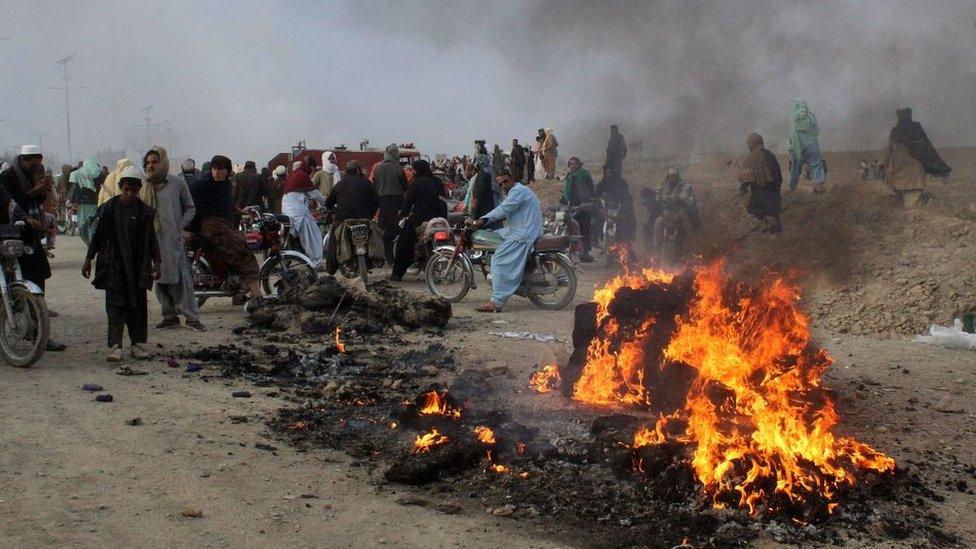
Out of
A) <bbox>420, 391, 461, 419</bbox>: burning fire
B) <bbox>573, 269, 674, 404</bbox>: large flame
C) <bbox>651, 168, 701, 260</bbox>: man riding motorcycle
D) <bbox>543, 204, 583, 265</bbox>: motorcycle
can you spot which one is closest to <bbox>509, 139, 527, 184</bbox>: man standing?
<bbox>543, 204, 583, 265</bbox>: motorcycle

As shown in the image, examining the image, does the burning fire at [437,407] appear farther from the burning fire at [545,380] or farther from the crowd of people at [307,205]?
the crowd of people at [307,205]

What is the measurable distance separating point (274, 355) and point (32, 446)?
125 inches

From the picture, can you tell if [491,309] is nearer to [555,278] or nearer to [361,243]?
[555,278]

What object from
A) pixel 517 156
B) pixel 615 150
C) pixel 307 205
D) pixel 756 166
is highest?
pixel 517 156

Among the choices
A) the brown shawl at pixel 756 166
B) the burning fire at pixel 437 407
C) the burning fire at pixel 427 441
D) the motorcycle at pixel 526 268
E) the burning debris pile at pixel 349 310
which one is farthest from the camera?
the brown shawl at pixel 756 166

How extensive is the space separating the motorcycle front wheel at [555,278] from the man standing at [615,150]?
22.1ft

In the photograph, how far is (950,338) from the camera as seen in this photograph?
9430 mm

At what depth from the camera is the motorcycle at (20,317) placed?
25.1ft

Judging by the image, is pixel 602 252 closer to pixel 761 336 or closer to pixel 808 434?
pixel 761 336

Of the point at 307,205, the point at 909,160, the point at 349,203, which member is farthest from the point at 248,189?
the point at 909,160

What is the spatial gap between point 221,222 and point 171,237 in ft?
3.36

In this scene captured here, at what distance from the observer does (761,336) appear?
654cm

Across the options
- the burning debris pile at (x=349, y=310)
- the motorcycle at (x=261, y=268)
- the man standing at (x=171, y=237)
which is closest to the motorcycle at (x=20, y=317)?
the man standing at (x=171, y=237)

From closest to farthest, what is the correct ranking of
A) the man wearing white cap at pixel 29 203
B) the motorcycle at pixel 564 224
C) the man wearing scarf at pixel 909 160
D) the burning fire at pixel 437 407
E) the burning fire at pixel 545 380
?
the burning fire at pixel 437 407 → the burning fire at pixel 545 380 → the man wearing white cap at pixel 29 203 → the man wearing scarf at pixel 909 160 → the motorcycle at pixel 564 224
